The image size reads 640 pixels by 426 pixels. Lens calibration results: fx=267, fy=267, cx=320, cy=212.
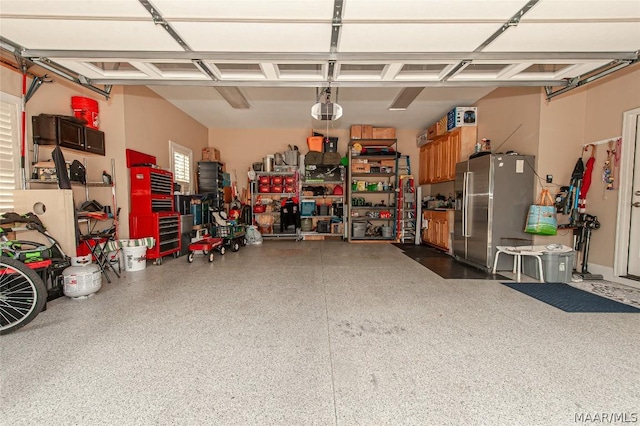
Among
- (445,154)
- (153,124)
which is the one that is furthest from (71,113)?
(445,154)

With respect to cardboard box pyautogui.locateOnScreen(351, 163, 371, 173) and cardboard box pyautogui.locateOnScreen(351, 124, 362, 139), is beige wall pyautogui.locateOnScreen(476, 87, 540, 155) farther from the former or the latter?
cardboard box pyautogui.locateOnScreen(351, 124, 362, 139)

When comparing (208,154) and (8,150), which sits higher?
(208,154)

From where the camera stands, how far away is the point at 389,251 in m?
5.89

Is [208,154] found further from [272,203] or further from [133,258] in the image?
[133,258]

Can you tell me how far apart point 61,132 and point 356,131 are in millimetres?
5769

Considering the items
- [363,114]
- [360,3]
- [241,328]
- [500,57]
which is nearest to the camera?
[360,3]

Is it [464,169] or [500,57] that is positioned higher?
[500,57]

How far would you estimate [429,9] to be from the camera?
75.2 inches

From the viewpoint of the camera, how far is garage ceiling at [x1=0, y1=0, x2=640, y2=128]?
1.91 metres

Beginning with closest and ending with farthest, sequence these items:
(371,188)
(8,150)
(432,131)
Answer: (8,150), (432,131), (371,188)

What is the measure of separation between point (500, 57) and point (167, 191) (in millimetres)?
5226

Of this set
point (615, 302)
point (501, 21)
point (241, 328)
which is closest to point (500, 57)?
point (501, 21)

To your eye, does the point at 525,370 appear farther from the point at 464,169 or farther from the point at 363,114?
the point at 363,114

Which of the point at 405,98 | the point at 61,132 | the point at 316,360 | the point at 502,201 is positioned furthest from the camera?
the point at 405,98
